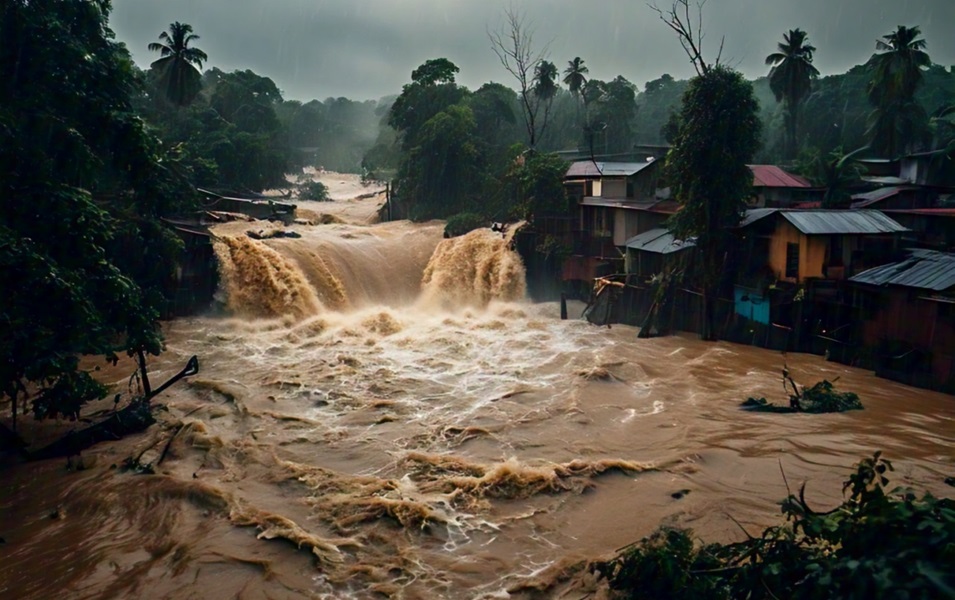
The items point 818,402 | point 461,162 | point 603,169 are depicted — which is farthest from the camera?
point 461,162

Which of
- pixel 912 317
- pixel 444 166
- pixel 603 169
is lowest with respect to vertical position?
pixel 912 317

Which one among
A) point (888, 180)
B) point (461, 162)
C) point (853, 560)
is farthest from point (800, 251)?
point (461, 162)

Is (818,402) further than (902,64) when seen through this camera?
No

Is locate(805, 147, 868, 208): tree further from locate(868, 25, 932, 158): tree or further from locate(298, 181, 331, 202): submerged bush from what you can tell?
locate(298, 181, 331, 202): submerged bush

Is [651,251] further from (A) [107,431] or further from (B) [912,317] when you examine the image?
(A) [107,431]

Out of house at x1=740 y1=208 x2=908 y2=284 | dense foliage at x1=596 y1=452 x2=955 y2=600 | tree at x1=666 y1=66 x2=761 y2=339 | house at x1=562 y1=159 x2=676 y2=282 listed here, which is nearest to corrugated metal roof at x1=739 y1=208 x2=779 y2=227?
tree at x1=666 y1=66 x2=761 y2=339

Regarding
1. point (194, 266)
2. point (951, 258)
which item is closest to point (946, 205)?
point (951, 258)

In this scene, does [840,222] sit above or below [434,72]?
below

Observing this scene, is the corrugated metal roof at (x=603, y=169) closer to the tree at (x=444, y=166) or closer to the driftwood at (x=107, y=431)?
the tree at (x=444, y=166)
